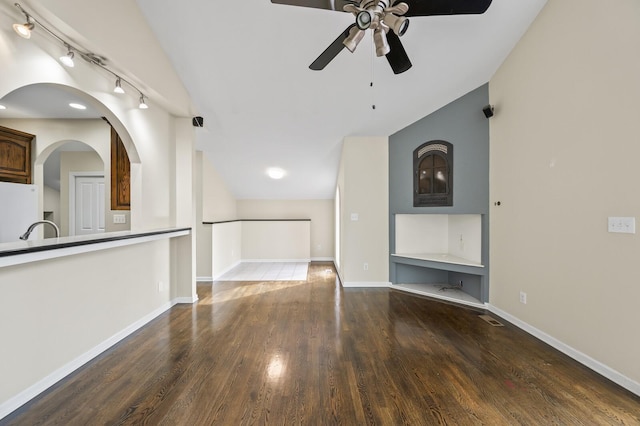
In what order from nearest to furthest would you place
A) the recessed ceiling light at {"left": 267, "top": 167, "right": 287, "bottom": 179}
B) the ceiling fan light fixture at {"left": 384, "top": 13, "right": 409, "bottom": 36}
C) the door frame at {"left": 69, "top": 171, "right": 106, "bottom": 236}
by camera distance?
the ceiling fan light fixture at {"left": 384, "top": 13, "right": 409, "bottom": 36}, the door frame at {"left": 69, "top": 171, "right": 106, "bottom": 236}, the recessed ceiling light at {"left": 267, "top": 167, "right": 287, "bottom": 179}

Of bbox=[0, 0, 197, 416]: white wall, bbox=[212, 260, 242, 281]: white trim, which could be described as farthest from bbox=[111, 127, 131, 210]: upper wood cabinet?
bbox=[212, 260, 242, 281]: white trim

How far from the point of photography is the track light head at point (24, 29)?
1755 mm

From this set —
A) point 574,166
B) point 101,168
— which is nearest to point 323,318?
point 574,166

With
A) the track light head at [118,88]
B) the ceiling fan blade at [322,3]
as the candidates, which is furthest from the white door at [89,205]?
the ceiling fan blade at [322,3]

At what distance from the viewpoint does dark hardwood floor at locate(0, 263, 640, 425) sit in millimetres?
1714

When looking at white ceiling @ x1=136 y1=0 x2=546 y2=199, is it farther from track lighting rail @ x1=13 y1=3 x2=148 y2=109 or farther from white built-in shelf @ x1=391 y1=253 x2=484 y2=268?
white built-in shelf @ x1=391 y1=253 x2=484 y2=268

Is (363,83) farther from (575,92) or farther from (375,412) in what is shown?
(375,412)

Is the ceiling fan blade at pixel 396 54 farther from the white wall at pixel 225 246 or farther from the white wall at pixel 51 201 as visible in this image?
the white wall at pixel 51 201

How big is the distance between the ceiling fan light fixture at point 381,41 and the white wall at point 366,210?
8.70 feet

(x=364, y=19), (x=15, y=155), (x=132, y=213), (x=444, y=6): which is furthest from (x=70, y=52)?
(x=444, y=6)

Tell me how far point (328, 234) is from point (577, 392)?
233 inches

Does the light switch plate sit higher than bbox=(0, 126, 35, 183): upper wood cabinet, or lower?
lower

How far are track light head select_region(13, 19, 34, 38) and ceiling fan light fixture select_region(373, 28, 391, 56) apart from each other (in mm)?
2247

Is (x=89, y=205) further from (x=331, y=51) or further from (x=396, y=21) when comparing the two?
(x=396, y=21)
